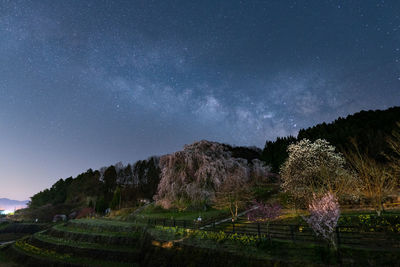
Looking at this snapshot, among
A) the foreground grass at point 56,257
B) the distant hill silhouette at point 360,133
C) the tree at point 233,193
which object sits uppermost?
the distant hill silhouette at point 360,133

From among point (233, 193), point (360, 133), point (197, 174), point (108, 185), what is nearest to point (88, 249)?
point (197, 174)

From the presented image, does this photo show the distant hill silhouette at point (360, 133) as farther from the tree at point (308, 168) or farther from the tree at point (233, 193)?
the tree at point (233, 193)

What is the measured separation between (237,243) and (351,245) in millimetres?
6720

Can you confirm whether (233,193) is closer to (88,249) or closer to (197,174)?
(197,174)

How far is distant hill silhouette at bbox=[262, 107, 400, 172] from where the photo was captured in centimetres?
4053

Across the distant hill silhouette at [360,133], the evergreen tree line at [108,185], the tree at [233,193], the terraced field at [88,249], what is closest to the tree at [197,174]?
the tree at [233,193]

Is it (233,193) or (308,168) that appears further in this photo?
(308,168)

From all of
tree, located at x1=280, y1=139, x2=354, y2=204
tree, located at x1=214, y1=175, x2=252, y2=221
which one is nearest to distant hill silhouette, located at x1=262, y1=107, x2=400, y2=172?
tree, located at x1=280, y1=139, x2=354, y2=204

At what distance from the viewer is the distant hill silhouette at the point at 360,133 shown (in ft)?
133

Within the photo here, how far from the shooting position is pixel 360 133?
155 feet

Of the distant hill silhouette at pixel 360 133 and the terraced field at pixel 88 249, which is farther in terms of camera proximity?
the distant hill silhouette at pixel 360 133

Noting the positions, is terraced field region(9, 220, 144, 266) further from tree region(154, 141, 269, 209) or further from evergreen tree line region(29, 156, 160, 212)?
evergreen tree line region(29, 156, 160, 212)

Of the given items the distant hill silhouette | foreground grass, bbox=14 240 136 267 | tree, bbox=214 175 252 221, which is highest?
the distant hill silhouette

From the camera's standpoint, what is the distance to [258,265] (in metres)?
11.1
